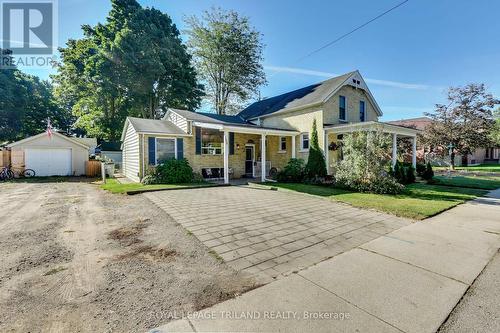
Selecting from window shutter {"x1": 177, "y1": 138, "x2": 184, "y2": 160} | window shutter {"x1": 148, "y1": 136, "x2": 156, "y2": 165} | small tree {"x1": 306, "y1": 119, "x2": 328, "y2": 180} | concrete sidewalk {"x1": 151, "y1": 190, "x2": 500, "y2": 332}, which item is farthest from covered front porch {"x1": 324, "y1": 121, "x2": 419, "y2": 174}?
window shutter {"x1": 148, "y1": 136, "x2": 156, "y2": 165}

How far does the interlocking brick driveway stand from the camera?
3.50 m

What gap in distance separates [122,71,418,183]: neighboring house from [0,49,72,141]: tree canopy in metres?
24.6

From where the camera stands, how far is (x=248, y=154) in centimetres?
1655

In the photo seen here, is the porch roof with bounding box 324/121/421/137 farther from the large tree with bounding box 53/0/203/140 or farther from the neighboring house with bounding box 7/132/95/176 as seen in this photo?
the neighboring house with bounding box 7/132/95/176

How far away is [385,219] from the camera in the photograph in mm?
5789

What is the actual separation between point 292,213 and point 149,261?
3969mm

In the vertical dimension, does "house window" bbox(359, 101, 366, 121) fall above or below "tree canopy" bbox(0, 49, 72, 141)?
below

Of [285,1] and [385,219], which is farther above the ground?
[285,1]

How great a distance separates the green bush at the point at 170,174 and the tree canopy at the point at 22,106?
2895 cm

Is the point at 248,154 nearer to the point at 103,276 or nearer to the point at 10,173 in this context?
the point at 103,276

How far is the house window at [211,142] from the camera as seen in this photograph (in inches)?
559

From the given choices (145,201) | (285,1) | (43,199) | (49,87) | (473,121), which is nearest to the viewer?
(145,201)

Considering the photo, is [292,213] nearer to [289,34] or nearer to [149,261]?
[149,261]

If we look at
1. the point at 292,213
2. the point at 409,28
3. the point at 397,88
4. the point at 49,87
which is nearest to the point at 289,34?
the point at 409,28
